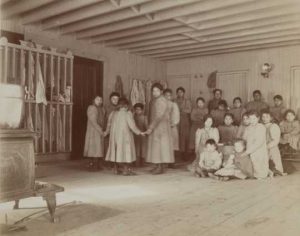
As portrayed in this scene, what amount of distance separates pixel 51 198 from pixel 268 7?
4.56 m

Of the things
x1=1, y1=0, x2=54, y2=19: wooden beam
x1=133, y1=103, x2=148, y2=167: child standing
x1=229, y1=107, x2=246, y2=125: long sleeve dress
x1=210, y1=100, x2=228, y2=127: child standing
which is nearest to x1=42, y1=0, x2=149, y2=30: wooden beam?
x1=1, y1=0, x2=54, y2=19: wooden beam

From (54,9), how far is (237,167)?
3.99 m

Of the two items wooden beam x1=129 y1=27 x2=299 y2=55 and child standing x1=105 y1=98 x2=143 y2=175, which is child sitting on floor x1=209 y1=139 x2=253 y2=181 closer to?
child standing x1=105 y1=98 x2=143 y2=175

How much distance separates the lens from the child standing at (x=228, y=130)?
286 inches

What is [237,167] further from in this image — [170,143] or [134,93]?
[134,93]

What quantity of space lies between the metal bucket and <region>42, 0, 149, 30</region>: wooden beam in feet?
10.8

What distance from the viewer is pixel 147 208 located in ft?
12.4

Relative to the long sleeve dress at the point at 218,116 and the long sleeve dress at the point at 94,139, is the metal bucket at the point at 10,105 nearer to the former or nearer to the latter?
the long sleeve dress at the point at 94,139

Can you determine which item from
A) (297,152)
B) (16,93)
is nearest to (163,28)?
(297,152)

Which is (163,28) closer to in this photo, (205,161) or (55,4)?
(55,4)

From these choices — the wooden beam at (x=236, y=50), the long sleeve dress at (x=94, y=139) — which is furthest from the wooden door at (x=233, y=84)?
the long sleeve dress at (x=94, y=139)

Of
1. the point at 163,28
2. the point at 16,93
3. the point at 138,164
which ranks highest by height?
the point at 163,28

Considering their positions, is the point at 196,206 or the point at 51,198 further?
the point at 196,206

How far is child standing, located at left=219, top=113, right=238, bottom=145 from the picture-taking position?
725cm
